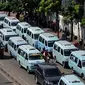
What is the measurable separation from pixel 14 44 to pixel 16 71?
17.0 ft

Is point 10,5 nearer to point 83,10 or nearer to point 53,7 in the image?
point 53,7

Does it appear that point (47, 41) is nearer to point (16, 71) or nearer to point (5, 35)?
point (5, 35)

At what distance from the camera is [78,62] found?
113 feet

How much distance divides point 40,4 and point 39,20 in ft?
29.0

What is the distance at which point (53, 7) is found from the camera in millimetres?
47875

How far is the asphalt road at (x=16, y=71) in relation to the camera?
32941 millimetres

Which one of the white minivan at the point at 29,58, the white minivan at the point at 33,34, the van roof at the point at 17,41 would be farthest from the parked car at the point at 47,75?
the white minivan at the point at 33,34

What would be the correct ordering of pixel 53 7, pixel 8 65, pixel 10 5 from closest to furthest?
pixel 8 65, pixel 53 7, pixel 10 5

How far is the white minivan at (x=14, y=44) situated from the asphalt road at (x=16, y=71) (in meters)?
0.68

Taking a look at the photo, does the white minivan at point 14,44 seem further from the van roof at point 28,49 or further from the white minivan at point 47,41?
the van roof at point 28,49

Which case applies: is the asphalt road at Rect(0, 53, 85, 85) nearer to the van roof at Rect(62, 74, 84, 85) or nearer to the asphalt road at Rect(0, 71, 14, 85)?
the asphalt road at Rect(0, 71, 14, 85)

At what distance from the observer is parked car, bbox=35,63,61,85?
29.7 metres

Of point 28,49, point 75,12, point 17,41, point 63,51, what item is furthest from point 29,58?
point 75,12

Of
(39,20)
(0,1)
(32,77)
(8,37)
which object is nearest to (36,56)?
(32,77)
